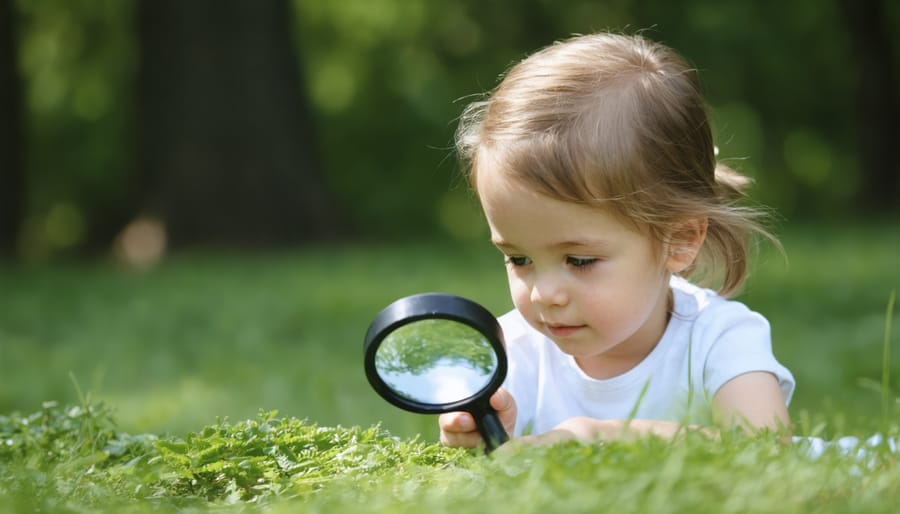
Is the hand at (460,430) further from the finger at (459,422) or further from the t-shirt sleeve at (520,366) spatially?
the t-shirt sleeve at (520,366)

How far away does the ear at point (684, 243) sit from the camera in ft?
9.95

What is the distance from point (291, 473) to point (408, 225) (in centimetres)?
1995

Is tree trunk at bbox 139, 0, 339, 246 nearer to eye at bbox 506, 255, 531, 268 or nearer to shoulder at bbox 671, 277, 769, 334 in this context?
shoulder at bbox 671, 277, 769, 334

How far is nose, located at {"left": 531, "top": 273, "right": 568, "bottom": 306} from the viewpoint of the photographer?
110 inches

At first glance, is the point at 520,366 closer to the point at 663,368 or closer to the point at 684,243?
the point at 663,368

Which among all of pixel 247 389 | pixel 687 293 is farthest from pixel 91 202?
pixel 687 293

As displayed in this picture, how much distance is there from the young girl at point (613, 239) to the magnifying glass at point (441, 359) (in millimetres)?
79

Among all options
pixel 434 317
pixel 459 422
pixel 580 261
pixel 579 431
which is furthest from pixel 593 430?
pixel 434 317

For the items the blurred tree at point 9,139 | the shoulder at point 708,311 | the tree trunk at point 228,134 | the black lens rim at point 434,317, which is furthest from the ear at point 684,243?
the blurred tree at point 9,139

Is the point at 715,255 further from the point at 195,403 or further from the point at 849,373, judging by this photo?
the point at 195,403

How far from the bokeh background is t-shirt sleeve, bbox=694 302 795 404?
331mm

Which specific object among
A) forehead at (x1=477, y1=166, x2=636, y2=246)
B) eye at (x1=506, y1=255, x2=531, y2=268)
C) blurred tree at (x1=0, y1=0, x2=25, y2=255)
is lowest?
eye at (x1=506, y1=255, x2=531, y2=268)

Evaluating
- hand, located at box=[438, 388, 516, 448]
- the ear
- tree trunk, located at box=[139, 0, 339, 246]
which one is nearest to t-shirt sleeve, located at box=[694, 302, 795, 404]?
the ear

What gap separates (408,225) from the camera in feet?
73.2
